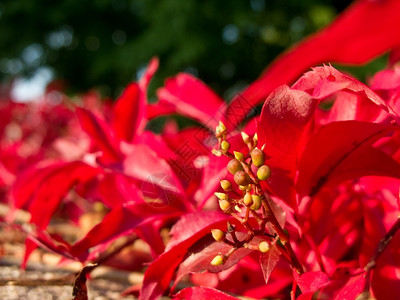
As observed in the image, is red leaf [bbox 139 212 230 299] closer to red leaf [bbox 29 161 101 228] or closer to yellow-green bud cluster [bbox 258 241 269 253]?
yellow-green bud cluster [bbox 258 241 269 253]

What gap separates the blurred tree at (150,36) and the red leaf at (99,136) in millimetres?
4307

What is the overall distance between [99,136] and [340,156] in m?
0.30

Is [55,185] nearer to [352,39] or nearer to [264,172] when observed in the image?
[264,172]

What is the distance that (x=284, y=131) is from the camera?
0.30 m

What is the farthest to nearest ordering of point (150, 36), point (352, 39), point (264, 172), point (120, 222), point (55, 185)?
point (150, 36), point (55, 185), point (120, 222), point (264, 172), point (352, 39)

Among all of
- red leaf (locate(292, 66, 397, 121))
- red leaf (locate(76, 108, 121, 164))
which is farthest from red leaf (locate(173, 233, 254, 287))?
red leaf (locate(76, 108, 121, 164))

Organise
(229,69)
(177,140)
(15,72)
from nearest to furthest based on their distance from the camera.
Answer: (177,140) < (229,69) < (15,72)

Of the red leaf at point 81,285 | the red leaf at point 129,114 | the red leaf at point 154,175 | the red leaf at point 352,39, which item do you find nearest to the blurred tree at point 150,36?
the red leaf at point 129,114

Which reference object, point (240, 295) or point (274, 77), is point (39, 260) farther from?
point (274, 77)

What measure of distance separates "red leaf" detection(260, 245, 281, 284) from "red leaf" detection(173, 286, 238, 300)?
3cm

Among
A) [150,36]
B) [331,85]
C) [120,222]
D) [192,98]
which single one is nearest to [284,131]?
[331,85]

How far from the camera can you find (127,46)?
225 inches

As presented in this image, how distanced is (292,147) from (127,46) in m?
5.63

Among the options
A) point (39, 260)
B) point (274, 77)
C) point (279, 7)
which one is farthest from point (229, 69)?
point (274, 77)
